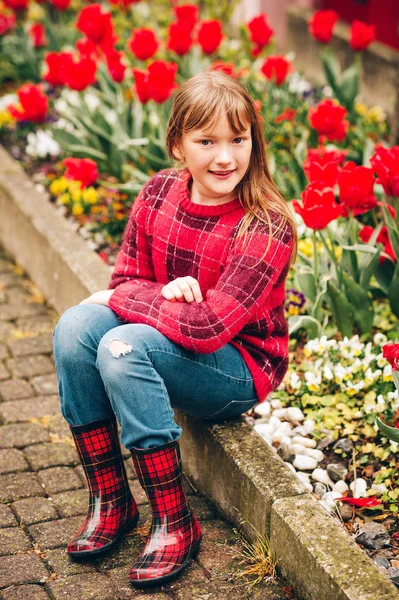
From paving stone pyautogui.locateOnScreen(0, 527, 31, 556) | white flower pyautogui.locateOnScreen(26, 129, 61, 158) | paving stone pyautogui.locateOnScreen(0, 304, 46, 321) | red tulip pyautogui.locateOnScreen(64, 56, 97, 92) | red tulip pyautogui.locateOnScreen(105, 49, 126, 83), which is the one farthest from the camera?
white flower pyautogui.locateOnScreen(26, 129, 61, 158)

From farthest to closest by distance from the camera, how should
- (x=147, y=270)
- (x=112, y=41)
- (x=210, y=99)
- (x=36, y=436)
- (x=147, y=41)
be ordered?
(x=112, y=41) → (x=147, y=41) → (x=36, y=436) → (x=147, y=270) → (x=210, y=99)

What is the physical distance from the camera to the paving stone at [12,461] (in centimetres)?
300

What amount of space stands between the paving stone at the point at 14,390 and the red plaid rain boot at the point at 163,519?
121 cm

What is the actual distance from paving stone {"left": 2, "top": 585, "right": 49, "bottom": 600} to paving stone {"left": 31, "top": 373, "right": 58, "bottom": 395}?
125 centimetres

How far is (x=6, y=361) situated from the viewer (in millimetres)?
3793

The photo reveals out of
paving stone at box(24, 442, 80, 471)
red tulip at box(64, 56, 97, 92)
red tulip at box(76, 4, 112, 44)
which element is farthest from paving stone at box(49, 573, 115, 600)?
red tulip at box(76, 4, 112, 44)

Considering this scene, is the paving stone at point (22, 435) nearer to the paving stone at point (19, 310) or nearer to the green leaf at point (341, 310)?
the paving stone at point (19, 310)

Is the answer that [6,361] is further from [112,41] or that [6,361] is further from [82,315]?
[112,41]

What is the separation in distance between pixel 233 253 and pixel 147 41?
7.99 feet

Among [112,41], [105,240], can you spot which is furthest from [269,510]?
[112,41]

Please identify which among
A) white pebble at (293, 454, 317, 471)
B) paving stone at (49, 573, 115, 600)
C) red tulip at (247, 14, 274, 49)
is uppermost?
red tulip at (247, 14, 274, 49)

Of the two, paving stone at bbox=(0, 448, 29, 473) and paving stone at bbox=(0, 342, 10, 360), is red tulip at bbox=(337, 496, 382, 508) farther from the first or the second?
paving stone at bbox=(0, 342, 10, 360)

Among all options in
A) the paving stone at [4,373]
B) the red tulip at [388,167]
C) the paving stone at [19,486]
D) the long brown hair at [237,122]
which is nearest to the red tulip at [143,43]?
the paving stone at [4,373]

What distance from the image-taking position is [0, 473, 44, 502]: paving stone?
284 centimetres
